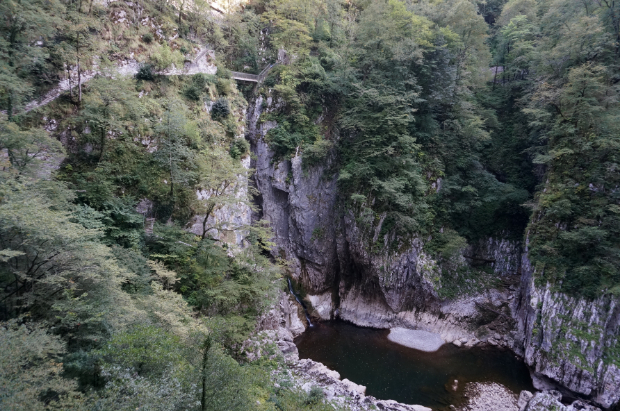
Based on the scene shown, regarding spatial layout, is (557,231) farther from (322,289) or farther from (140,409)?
(140,409)

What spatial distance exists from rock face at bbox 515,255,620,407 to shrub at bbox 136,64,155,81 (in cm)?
2423

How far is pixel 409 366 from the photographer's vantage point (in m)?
16.3

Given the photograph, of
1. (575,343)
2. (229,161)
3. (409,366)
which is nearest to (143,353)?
(229,161)

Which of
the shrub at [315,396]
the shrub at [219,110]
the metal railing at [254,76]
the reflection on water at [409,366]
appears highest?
the metal railing at [254,76]

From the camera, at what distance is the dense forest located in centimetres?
700

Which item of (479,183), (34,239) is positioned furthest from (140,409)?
(479,183)

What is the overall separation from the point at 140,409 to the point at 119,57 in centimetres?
1740

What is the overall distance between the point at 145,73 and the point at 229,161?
23.2 ft

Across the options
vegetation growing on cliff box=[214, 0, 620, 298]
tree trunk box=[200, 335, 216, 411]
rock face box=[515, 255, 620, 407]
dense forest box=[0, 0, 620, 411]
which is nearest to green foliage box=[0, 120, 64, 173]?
dense forest box=[0, 0, 620, 411]

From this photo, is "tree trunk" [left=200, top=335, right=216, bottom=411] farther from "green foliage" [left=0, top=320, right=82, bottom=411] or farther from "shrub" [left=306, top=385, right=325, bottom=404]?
"shrub" [left=306, top=385, right=325, bottom=404]

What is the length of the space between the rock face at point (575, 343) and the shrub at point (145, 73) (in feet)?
79.5

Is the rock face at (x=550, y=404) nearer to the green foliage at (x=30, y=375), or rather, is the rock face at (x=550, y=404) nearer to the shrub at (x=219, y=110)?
the green foliage at (x=30, y=375)

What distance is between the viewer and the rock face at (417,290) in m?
13.4

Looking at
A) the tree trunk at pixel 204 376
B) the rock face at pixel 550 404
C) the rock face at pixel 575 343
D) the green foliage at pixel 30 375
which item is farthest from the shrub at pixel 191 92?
the rock face at pixel 550 404
